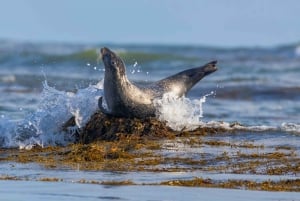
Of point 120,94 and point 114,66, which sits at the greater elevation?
point 114,66

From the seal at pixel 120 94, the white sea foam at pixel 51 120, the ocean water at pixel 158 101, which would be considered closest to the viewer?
the seal at pixel 120 94

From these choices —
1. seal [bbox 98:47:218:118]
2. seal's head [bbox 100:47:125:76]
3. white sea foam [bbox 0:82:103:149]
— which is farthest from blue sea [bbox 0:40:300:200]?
seal's head [bbox 100:47:125:76]

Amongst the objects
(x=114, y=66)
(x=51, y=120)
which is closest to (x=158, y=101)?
(x=114, y=66)

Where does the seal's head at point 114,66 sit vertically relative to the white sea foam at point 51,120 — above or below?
above

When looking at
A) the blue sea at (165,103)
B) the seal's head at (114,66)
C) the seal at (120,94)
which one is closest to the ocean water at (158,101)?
the blue sea at (165,103)

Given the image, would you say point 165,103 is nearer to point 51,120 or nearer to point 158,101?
point 158,101

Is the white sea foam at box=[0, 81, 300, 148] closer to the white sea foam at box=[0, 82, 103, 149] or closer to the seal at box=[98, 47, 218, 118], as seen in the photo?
the white sea foam at box=[0, 82, 103, 149]

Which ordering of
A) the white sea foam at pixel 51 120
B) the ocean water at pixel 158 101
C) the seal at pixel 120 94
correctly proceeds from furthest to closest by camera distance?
1. the ocean water at pixel 158 101
2. the white sea foam at pixel 51 120
3. the seal at pixel 120 94

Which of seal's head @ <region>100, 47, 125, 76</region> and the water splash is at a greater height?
seal's head @ <region>100, 47, 125, 76</region>

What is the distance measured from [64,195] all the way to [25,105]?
37.5ft

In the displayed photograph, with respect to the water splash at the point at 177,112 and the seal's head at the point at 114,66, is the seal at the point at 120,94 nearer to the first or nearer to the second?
Answer: the seal's head at the point at 114,66

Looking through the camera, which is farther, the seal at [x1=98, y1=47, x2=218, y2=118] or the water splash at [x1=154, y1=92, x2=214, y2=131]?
the water splash at [x1=154, y1=92, x2=214, y2=131]

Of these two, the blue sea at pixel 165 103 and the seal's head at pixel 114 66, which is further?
the blue sea at pixel 165 103

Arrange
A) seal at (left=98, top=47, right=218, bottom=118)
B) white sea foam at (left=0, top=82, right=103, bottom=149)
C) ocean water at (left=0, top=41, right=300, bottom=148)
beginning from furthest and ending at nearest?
ocean water at (left=0, top=41, right=300, bottom=148) → white sea foam at (left=0, top=82, right=103, bottom=149) → seal at (left=98, top=47, right=218, bottom=118)
